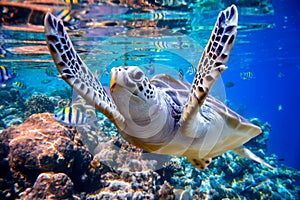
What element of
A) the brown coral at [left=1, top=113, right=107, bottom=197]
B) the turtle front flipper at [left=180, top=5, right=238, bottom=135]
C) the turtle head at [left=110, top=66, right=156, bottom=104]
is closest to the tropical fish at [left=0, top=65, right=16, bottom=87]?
the brown coral at [left=1, top=113, right=107, bottom=197]

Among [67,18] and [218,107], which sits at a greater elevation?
[67,18]

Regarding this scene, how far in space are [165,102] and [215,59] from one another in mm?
888

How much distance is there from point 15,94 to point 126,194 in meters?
13.7

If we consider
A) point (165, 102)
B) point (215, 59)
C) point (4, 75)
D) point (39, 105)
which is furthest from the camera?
point (39, 105)

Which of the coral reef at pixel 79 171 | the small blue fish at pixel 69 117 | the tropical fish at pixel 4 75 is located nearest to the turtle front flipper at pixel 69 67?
the small blue fish at pixel 69 117

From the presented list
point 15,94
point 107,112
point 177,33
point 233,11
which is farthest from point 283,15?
point 15,94

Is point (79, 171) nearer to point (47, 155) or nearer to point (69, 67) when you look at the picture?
point (47, 155)

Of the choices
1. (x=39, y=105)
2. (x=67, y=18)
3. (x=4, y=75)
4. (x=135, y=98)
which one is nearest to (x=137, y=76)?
(x=135, y=98)

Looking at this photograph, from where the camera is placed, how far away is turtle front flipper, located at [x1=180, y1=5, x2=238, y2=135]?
7.34ft

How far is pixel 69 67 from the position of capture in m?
2.79

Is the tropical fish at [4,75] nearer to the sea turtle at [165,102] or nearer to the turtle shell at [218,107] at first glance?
the sea turtle at [165,102]

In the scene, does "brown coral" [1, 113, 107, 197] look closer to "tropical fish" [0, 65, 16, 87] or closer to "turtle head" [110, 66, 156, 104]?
"tropical fish" [0, 65, 16, 87]

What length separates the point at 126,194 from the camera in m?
4.52

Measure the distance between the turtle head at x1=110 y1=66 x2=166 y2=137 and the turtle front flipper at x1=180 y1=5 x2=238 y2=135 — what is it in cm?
40
